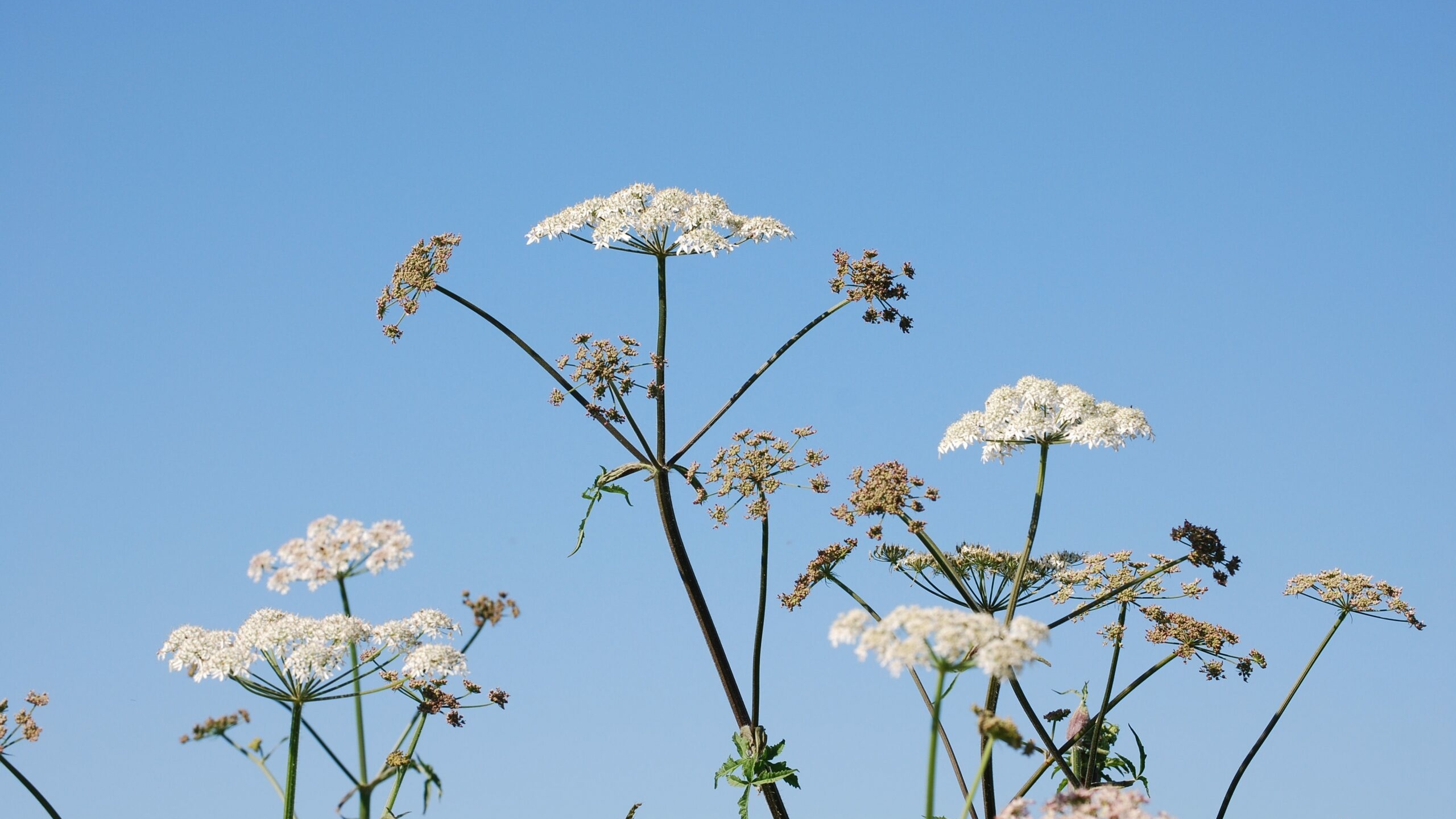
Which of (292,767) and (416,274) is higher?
(416,274)

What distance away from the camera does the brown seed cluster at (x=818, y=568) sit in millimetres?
10453

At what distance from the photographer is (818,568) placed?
1050 centimetres

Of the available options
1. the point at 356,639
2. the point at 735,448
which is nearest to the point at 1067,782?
the point at 735,448

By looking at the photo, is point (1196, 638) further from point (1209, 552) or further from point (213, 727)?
point (213, 727)

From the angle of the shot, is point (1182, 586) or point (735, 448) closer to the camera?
point (735, 448)

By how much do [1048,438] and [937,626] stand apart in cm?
499

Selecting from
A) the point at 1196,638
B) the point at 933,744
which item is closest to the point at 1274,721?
the point at 1196,638

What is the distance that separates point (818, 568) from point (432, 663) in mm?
3412

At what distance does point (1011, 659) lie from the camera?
5.80 m

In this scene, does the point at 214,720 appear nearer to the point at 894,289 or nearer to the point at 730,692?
the point at 730,692

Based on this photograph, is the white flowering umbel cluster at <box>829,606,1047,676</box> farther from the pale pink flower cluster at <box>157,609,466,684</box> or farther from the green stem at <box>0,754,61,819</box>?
the green stem at <box>0,754,61,819</box>

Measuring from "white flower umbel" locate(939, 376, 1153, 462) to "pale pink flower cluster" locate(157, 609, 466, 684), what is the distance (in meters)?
4.71

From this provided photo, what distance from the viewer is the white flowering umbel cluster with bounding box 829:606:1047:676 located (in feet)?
19.0

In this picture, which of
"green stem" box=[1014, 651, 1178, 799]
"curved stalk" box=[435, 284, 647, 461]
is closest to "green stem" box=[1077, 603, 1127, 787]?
"green stem" box=[1014, 651, 1178, 799]
